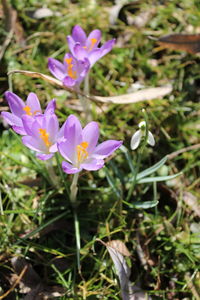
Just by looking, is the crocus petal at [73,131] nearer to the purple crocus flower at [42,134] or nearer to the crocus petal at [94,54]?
the purple crocus flower at [42,134]

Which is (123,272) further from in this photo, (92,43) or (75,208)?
(92,43)

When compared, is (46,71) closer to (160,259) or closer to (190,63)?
(190,63)

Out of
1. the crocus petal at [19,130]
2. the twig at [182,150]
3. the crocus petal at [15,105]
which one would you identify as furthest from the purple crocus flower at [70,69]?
the twig at [182,150]

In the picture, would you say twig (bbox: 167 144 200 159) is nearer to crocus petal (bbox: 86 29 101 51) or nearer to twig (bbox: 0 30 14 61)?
crocus petal (bbox: 86 29 101 51)

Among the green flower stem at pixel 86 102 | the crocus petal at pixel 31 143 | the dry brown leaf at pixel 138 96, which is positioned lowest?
the dry brown leaf at pixel 138 96

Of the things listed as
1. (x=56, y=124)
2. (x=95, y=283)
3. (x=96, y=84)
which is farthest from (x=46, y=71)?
(x=95, y=283)

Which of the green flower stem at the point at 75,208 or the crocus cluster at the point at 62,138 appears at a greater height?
the crocus cluster at the point at 62,138

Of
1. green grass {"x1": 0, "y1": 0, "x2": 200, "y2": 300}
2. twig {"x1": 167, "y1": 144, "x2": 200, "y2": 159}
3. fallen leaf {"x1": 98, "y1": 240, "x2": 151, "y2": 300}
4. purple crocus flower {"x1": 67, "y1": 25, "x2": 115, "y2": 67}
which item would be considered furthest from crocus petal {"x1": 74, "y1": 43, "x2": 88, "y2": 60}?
fallen leaf {"x1": 98, "y1": 240, "x2": 151, "y2": 300}
